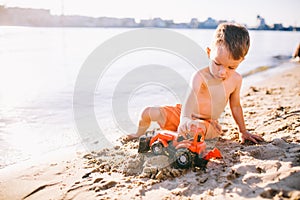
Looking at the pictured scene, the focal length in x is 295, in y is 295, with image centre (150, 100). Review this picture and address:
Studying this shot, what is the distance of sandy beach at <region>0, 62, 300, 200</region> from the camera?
171cm

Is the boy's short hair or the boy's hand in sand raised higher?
the boy's short hair

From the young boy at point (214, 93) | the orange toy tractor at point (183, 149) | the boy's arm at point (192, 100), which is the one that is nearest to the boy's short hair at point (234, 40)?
the young boy at point (214, 93)

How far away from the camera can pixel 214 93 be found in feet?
8.55

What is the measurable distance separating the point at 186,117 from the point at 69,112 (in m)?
2.38

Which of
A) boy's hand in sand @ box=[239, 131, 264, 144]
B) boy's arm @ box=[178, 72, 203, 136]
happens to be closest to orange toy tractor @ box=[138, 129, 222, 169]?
boy's arm @ box=[178, 72, 203, 136]

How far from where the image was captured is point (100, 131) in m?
3.59

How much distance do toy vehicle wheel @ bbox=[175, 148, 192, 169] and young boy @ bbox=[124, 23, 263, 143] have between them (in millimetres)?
220

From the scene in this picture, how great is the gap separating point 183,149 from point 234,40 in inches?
35.2

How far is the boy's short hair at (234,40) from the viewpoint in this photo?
220 cm

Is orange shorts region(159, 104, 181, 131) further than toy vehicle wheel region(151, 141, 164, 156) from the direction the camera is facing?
Yes

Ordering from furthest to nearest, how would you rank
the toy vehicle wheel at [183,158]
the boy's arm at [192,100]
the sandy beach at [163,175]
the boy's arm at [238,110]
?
the boy's arm at [238,110] → the boy's arm at [192,100] → the toy vehicle wheel at [183,158] → the sandy beach at [163,175]

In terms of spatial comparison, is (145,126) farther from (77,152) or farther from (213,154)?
(213,154)

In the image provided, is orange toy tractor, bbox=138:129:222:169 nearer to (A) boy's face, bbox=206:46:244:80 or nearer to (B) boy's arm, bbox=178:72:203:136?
(B) boy's arm, bbox=178:72:203:136

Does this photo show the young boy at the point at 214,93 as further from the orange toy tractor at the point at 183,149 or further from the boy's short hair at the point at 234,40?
the orange toy tractor at the point at 183,149
